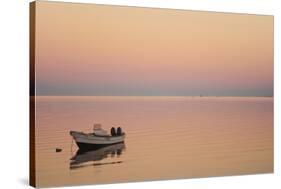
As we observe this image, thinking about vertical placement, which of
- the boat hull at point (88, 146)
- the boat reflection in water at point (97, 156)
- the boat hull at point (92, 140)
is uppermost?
the boat hull at point (92, 140)

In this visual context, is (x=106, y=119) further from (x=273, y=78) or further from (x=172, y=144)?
(x=273, y=78)

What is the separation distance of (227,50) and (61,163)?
86.8 inches

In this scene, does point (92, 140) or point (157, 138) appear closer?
point (92, 140)

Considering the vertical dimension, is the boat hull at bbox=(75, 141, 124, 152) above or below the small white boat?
below

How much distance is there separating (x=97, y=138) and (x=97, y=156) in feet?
0.57

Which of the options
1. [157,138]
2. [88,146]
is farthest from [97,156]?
[157,138]

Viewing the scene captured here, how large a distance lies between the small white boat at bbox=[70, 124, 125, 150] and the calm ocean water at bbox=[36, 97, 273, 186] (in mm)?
50

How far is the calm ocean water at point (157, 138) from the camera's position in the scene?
6684 millimetres

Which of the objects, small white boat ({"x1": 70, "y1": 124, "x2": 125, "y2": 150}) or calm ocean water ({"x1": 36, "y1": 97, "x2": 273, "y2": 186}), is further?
small white boat ({"x1": 70, "y1": 124, "x2": 125, "y2": 150})

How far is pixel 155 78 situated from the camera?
7180mm

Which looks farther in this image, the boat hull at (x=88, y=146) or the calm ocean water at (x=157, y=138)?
the boat hull at (x=88, y=146)

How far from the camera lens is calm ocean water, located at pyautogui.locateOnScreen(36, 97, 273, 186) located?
668cm

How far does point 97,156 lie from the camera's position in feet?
22.7

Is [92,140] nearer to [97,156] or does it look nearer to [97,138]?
[97,138]
